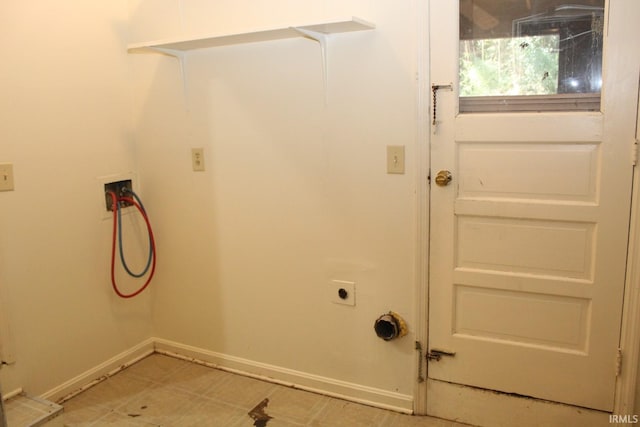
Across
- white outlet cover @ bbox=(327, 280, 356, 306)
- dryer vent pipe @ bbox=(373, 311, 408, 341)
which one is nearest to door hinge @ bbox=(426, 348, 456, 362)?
dryer vent pipe @ bbox=(373, 311, 408, 341)

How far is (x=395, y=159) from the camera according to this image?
221cm

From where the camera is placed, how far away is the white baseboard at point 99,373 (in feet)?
8.32

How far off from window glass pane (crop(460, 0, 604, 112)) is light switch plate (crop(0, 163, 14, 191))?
1.93m

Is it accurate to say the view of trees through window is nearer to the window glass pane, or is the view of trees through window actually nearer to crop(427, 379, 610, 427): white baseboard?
the window glass pane

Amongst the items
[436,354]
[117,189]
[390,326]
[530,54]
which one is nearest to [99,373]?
[117,189]

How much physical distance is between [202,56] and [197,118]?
1.00 ft

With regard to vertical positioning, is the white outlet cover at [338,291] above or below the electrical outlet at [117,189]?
below

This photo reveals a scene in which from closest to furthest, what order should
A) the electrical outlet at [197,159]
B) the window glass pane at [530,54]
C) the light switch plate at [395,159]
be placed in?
the window glass pane at [530,54]
the light switch plate at [395,159]
the electrical outlet at [197,159]

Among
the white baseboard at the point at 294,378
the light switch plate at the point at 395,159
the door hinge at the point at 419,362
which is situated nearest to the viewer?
the light switch plate at the point at 395,159

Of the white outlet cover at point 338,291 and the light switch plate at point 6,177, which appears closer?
the light switch plate at point 6,177

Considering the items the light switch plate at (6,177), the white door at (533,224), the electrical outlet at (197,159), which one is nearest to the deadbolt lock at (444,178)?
the white door at (533,224)

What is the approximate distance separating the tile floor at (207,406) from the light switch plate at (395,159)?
3.62 ft

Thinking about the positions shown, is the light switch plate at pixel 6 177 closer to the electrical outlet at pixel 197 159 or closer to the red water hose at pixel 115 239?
the red water hose at pixel 115 239

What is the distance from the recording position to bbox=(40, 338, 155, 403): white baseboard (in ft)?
8.32
